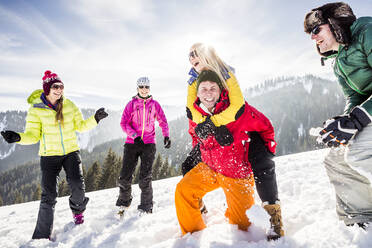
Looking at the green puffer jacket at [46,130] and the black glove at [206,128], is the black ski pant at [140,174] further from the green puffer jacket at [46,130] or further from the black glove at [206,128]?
the black glove at [206,128]

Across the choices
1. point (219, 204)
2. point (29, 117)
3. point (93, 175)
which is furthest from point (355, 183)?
point (93, 175)

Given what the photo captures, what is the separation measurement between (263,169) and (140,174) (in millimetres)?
2974

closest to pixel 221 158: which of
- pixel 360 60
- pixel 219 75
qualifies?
pixel 219 75

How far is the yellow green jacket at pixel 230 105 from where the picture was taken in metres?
2.29

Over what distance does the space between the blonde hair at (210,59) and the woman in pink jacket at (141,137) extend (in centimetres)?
230

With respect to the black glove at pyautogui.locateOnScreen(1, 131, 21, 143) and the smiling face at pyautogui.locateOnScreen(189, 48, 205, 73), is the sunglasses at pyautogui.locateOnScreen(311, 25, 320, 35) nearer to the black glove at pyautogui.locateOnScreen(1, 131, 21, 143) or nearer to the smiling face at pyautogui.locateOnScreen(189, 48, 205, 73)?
the smiling face at pyautogui.locateOnScreen(189, 48, 205, 73)

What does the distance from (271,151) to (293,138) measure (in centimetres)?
12786

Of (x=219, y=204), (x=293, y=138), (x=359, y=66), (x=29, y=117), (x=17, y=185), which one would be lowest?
(x=17, y=185)

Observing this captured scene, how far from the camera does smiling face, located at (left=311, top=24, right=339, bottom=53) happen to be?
203 cm

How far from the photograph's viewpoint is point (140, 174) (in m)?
4.54

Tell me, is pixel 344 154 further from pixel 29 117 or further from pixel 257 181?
pixel 29 117

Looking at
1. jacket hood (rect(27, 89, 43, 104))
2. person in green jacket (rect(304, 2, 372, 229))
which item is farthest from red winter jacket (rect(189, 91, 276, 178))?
jacket hood (rect(27, 89, 43, 104))

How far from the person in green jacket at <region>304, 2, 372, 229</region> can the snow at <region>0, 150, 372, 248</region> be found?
0.30 meters

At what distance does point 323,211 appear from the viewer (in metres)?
2.57
